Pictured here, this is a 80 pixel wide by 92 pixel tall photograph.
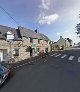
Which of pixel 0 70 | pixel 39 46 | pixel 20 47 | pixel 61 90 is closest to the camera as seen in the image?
pixel 61 90

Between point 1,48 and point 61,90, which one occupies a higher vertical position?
point 1,48

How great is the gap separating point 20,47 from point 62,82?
90.0 ft

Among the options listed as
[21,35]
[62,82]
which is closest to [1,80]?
[62,82]

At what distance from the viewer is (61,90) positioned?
11.3 metres

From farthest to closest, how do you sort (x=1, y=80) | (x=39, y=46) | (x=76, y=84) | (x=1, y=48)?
(x=39, y=46) < (x=1, y=48) < (x=1, y=80) < (x=76, y=84)

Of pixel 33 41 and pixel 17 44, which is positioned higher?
pixel 33 41

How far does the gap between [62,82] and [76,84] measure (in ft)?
3.45

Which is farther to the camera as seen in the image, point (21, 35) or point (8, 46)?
point (21, 35)

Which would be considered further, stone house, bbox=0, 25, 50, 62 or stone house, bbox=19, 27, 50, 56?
stone house, bbox=19, 27, 50, 56

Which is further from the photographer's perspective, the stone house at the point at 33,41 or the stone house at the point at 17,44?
the stone house at the point at 33,41

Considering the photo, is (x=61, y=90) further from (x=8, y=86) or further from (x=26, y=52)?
(x=26, y=52)

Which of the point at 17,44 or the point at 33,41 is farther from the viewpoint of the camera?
the point at 33,41

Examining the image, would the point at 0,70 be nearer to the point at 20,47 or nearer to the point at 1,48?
the point at 1,48

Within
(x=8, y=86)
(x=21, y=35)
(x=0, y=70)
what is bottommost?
(x=8, y=86)
